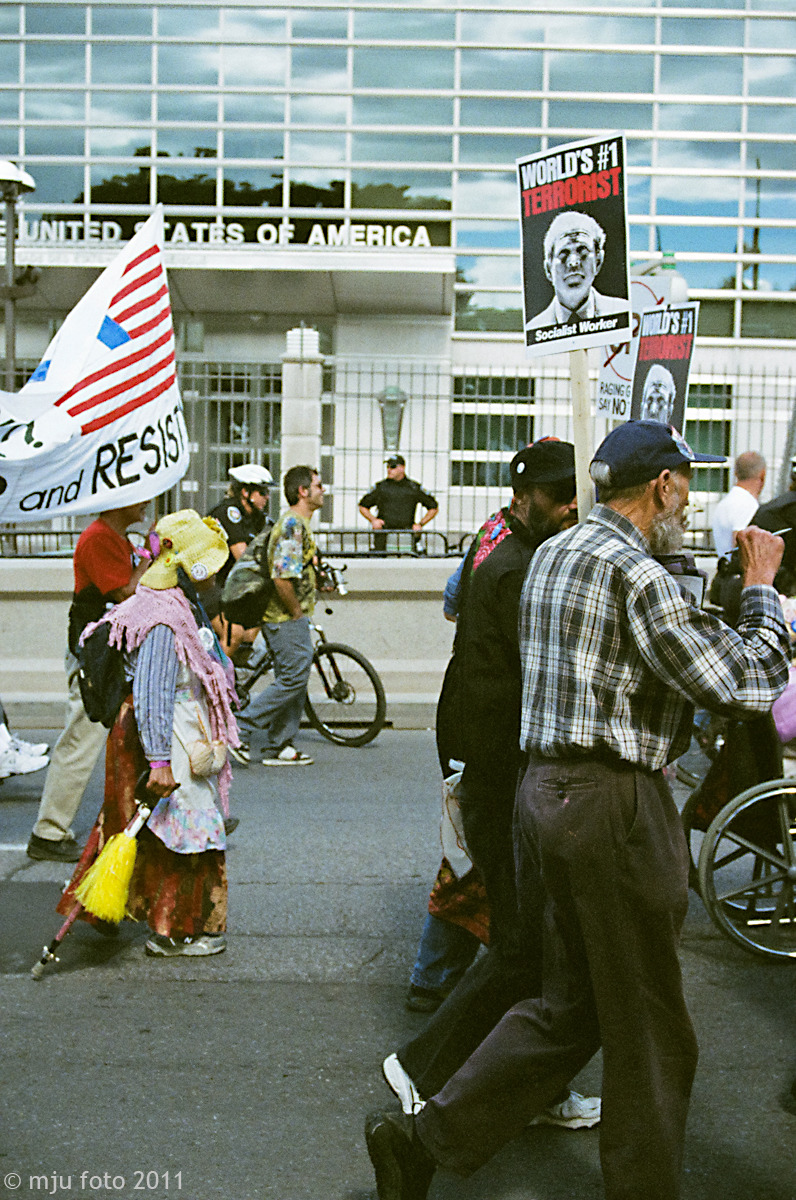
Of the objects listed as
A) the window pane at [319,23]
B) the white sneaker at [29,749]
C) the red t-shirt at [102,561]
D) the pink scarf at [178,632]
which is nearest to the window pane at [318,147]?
the window pane at [319,23]

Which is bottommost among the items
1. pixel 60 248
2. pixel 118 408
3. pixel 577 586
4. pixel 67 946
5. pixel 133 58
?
pixel 67 946

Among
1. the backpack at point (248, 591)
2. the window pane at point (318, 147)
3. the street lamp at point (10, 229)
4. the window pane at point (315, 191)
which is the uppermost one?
the window pane at point (318, 147)

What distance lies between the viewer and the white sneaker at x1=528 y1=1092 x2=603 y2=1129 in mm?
3891

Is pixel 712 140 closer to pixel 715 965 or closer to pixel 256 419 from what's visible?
pixel 256 419

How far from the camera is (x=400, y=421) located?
16812 mm

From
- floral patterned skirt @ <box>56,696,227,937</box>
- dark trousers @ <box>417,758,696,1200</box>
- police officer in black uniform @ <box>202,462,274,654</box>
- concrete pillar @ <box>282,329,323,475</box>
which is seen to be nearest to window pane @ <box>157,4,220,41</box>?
concrete pillar @ <box>282,329,323,475</box>

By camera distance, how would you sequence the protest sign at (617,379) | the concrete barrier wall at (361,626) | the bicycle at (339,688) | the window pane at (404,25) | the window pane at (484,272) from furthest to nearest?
the window pane at (484,272), the window pane at (404,25), the concrete barrier wall at (361,626), the bicycle at (339,688), the protest sign at (617,379)

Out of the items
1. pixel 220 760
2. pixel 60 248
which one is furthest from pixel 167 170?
pixel 220 760

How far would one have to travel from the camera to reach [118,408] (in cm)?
686

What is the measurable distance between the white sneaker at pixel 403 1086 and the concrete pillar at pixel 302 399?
13.8m

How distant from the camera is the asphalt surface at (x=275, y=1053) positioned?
3.59 m

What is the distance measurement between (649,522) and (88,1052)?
2.54 meters

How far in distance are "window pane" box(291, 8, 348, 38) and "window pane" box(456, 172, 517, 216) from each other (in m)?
3.79

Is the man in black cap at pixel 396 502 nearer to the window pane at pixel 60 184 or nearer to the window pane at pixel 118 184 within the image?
the window pane at pixel 118 184
